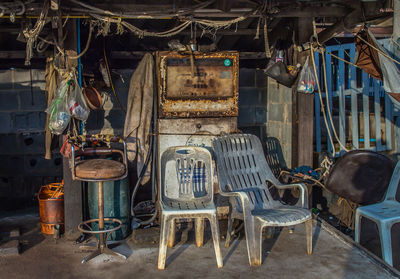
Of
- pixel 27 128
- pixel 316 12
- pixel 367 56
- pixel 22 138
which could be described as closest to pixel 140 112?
pixel 27 128

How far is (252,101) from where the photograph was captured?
7.65m

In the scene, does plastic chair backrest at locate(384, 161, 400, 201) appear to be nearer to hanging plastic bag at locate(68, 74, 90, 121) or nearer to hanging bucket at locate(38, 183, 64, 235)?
hanging plastic bag at locate(68, 74, 90, 121)

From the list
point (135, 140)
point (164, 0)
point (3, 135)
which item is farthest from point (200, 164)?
point (3, 135)

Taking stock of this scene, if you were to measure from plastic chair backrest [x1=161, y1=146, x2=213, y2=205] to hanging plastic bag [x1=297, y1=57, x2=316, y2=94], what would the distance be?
1.72 meters

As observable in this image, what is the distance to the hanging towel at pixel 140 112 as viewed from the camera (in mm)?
5664

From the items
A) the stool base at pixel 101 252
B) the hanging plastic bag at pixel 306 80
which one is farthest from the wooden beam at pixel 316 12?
the stool base at pixel 101 252

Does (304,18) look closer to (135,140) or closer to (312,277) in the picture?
(135,140)

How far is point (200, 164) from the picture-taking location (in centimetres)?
559

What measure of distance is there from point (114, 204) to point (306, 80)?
3027 millimetres

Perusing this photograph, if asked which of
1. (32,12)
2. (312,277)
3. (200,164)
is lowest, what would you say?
(312,277)

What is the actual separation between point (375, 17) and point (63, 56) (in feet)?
13.1

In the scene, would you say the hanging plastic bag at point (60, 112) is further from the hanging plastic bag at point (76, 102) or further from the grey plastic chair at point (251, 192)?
the grey plastic chair at point (251, 192)

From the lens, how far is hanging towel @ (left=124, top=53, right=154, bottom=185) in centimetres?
566

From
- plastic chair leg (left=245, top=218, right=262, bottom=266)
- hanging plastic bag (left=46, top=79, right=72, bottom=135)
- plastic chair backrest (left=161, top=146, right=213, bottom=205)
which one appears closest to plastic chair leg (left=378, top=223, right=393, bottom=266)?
plastic chair leg (left=245, top=218, right=262, bottom=266)
